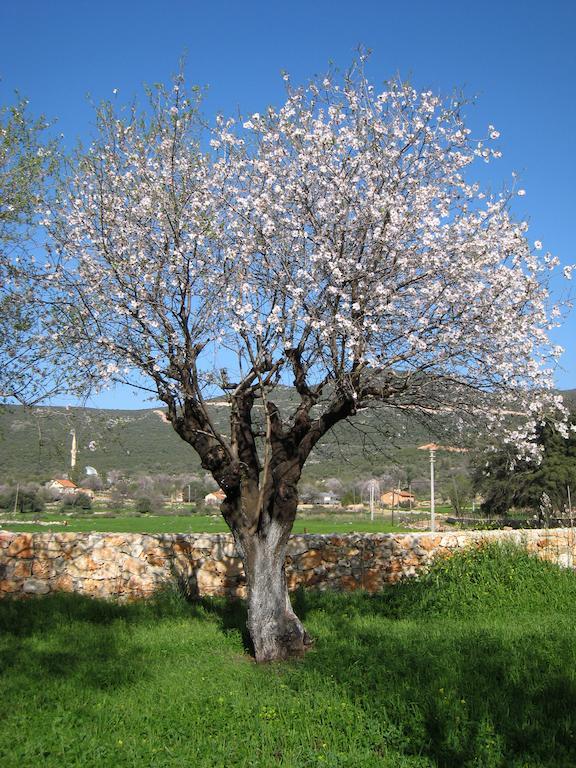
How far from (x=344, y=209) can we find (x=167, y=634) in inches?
229

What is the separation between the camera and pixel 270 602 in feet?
Answer: 26.8

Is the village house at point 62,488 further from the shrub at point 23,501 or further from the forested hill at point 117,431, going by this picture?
the forested hill at point 117,431

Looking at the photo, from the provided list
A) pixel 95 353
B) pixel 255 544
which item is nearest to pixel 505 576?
pixel 255 544

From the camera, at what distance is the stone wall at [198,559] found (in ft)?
38.1

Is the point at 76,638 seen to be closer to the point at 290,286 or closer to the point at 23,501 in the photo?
the point at 290,286

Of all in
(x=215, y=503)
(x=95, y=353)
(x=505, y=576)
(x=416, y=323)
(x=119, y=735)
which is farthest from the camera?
(x=215, y=503)

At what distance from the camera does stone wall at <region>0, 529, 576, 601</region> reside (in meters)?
11.6

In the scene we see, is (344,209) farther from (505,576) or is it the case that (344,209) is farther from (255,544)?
(505,576)

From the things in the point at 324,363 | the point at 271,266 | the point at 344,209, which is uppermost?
the point at 344,209

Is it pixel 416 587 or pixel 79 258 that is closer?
pixel 79 258

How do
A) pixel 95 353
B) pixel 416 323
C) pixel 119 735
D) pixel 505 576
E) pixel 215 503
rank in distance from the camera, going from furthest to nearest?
1. pixel 215 503
2. pixel 505 576
3. pixel 95 353
4. pixel 416 323
5. pixel 119 735

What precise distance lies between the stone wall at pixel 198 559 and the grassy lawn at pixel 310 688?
116 centimetres

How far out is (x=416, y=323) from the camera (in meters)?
8.35

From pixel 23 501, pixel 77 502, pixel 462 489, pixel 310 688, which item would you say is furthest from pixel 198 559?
pixel 77 502
